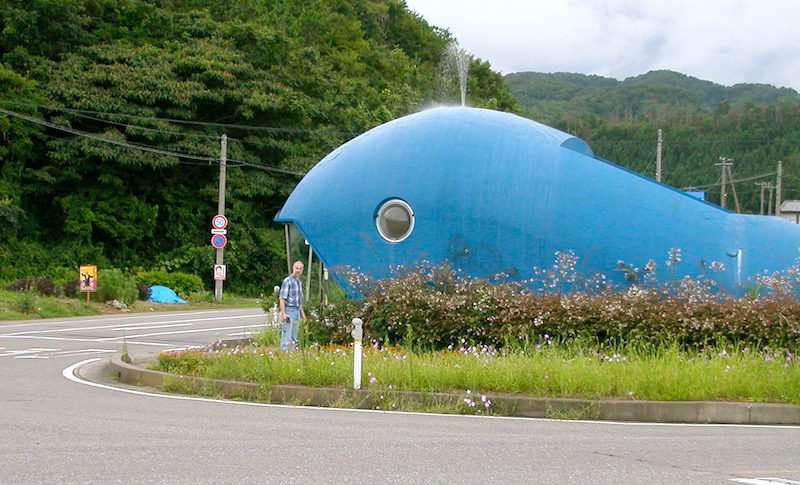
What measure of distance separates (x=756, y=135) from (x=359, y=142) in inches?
2568

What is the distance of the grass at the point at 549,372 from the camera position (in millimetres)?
10641

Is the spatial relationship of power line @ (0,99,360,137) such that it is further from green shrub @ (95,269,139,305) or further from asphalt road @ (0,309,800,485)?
asphalt road @ (0,309,800,485)

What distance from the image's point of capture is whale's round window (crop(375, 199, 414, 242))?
595 inches

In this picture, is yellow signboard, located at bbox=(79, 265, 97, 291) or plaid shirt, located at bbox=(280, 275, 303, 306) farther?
yellow signboard, located at bbox=(79, 265, 97, 291)

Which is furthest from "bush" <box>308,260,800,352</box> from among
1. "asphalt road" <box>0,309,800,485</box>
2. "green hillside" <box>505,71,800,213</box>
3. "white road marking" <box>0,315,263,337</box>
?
"green hillside" <box>505,71,800,213</box>

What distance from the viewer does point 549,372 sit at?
36.0ft

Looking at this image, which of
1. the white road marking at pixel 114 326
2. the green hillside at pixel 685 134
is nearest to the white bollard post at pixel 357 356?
the white road marking at pixel 114 326

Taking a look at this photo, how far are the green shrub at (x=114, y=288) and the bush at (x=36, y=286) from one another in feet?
4.62

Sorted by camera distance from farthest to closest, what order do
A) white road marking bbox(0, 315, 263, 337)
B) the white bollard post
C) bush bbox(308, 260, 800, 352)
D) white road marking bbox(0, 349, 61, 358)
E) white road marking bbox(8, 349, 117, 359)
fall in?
white road marking bbox(0, 315, 263, 337) < white road marking bbox(0, 349, 61, 358) < white road marking bbox(8, 349, 117, 359) < bush bbox(308, 260, 800, 352) < the white bollard post

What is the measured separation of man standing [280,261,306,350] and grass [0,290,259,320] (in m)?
15.2

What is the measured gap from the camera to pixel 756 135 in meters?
75.1

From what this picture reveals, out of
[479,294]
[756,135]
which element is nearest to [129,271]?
[479,294]

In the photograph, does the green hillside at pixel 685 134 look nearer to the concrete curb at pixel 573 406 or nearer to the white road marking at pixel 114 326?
the white road marking at pixel 114 326

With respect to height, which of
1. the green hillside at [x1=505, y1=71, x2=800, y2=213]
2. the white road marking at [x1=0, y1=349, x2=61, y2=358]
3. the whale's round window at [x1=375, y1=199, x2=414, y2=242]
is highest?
the green hillside at [x1=505, y1=71, x2=800, y2=213]
